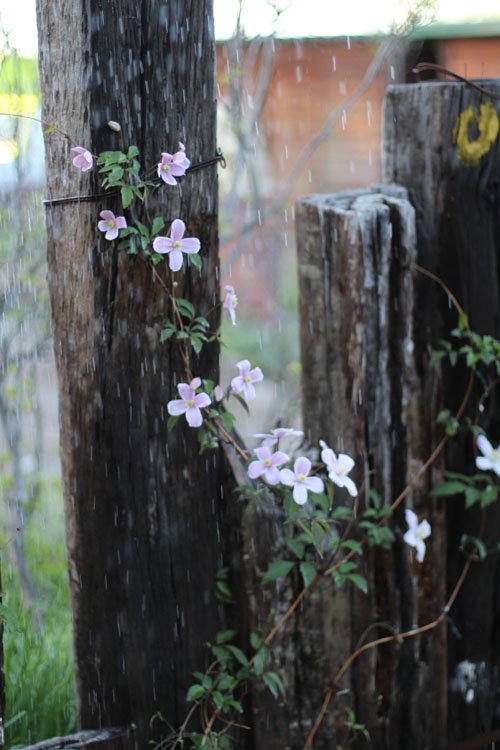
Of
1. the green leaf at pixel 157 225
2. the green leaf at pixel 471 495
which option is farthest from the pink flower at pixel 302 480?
the green leaf at pixel 157 225

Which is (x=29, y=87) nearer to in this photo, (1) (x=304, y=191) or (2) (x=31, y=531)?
(2) (x=31, y=531)

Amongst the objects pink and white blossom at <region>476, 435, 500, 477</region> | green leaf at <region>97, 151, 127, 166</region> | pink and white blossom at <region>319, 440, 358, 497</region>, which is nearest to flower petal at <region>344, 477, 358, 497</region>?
pink and white blossom at <region>319, 440, 358, 497</region>

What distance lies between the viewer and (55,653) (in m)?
2.44

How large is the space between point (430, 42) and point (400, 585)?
346 centimetres

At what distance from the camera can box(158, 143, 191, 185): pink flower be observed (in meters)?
1.69

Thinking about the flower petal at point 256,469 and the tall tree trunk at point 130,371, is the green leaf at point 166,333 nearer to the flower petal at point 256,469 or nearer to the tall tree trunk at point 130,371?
the tall tree trunk at point 130,371

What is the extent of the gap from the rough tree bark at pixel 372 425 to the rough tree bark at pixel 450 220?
0.07 m

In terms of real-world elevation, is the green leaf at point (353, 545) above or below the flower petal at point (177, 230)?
below

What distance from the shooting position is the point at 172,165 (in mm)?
1705

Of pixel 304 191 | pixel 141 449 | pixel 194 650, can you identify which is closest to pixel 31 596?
pixel 194 650

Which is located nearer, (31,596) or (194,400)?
(194,400)

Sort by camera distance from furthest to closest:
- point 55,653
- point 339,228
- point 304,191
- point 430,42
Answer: point 304,191 < point 430,42 < point 55,653 < point 339,228

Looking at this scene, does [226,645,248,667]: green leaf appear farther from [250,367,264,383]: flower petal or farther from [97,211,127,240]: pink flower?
[97,211,127,240]: pink flower

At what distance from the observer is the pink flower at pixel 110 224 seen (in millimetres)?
1697
